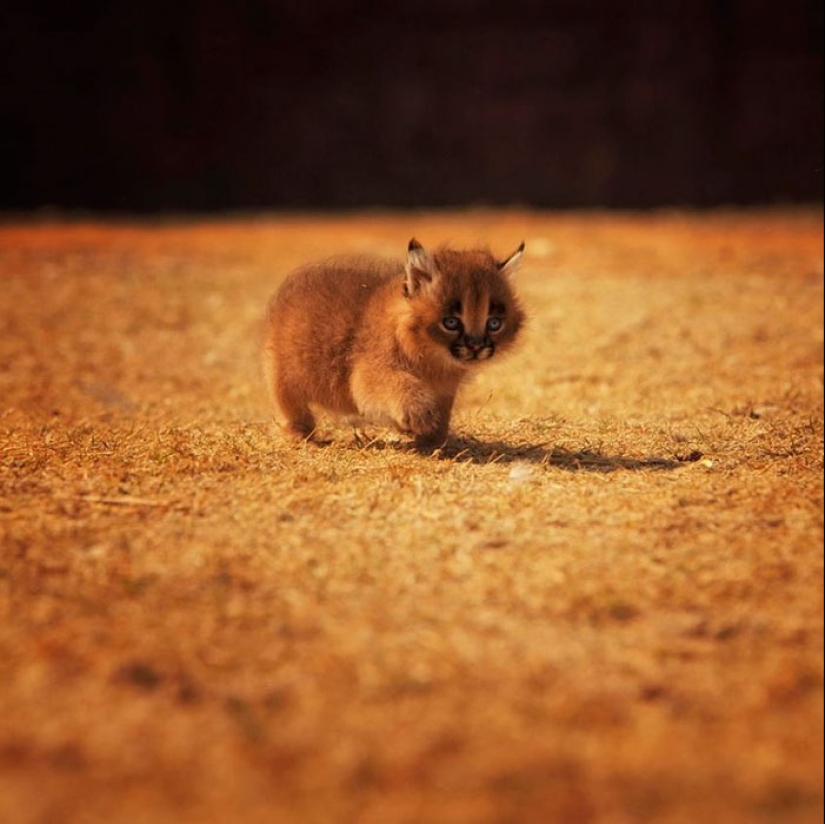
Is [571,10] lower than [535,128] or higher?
higher

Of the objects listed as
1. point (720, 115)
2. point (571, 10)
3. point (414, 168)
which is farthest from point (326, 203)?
point (720, 115)

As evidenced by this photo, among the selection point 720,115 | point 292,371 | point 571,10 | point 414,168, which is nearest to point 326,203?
point 414,168

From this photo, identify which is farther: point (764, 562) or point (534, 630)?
point (764, 562)

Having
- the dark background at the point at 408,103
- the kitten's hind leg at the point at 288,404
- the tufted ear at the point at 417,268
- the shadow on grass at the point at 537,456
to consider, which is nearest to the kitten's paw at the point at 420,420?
the shadow on grass at the point at 537,456

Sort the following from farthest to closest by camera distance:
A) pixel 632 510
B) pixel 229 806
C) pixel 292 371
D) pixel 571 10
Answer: pixel 571 10, pixel 292 371, pixel 632 510, pixel 229 806

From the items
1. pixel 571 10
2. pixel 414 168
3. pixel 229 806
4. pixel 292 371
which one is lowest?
pixel 229 806

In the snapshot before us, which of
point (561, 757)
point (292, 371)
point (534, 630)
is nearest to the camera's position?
point (561, 757)

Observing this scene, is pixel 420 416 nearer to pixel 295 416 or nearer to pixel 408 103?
pixel 295 416

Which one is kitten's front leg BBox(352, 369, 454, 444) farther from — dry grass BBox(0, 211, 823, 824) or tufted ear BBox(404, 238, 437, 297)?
tufted ear BBox(404, 238, 437, 297)

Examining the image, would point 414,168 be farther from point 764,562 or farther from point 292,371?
point 764,562
